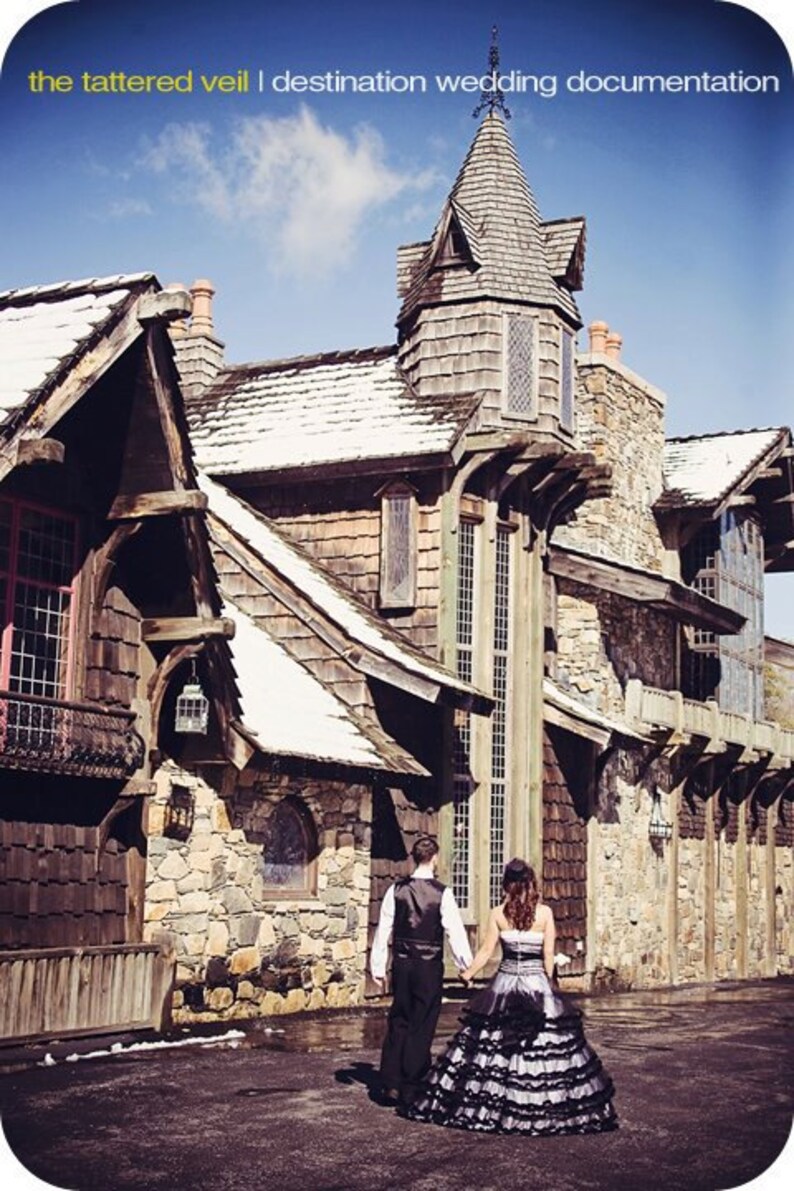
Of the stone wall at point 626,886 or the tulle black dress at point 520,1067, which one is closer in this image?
the tulle black dress at point 520,1067

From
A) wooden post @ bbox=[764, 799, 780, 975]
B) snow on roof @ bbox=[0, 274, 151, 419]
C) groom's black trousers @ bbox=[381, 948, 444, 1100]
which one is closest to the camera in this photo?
groom's black trousers @ bbox=[381, 948, 444, 1100]

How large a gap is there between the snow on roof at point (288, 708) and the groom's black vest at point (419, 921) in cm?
435

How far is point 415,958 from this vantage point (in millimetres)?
9953

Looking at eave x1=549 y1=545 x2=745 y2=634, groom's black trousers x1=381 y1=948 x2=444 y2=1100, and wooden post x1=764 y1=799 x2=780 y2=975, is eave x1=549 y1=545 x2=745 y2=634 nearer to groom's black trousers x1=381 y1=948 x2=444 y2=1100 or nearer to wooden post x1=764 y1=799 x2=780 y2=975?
wooden post x1=764 y1=799 x2=780 y2=975

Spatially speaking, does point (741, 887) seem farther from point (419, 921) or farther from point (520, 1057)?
point (520, 1057)

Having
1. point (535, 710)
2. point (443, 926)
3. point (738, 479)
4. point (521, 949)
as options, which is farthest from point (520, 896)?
point (738, 479)

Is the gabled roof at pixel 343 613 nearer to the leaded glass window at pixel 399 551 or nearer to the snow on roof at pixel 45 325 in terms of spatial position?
the leaded glass window at pixel 399 551

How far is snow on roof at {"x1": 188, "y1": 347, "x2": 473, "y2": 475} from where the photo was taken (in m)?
19.8

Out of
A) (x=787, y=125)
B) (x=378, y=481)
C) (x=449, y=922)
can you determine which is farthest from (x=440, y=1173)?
(x=378, y=481)

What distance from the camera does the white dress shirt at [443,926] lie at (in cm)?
983

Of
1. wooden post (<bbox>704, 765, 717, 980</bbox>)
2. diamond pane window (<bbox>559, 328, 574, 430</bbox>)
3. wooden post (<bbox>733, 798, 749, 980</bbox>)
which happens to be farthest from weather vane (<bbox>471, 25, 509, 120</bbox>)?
wooden post (<bbox>733, 798, 749, 980</bbox>)

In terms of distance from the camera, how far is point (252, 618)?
18547 mm

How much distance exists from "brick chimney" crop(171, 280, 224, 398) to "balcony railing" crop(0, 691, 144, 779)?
11.5 metres

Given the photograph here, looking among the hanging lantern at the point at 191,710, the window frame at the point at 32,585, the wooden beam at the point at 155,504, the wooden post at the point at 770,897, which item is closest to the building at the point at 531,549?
the wooden post at the point at 770,897
